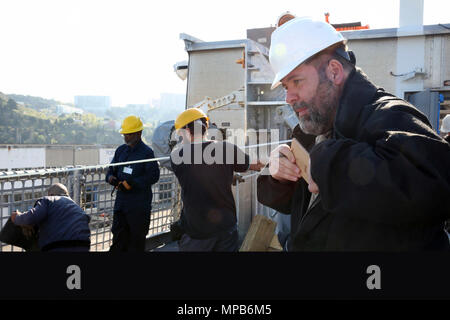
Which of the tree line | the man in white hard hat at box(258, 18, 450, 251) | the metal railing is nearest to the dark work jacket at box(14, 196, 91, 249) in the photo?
the metal railing

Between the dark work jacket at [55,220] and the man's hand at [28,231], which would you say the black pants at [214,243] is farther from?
the man's hand at [28,231]

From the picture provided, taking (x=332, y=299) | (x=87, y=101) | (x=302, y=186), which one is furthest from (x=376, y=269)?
(x=87, y=101)

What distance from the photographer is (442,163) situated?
41.8 inches

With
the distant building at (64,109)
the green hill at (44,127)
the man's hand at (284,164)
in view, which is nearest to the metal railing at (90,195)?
the man's hand at (284,164)

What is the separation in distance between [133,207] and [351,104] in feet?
12.2

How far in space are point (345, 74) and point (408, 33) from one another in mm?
6993

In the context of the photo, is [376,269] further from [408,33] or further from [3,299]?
[408,33]

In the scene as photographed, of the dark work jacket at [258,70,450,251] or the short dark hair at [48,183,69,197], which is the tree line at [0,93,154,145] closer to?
the short dark hair at [48,183,69,197]

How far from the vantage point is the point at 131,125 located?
4.95 metres

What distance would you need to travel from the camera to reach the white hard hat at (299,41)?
4.99 feet

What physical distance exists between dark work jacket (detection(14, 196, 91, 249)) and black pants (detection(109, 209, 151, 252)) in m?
1.14

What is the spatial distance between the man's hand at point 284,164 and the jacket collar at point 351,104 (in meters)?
0.21

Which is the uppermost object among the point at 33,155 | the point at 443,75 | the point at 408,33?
the point at 408,33

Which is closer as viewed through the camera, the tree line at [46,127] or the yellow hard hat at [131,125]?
the yellow hard hat at [131,125]
